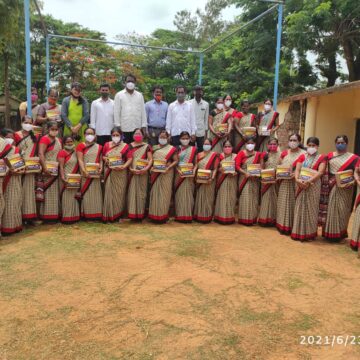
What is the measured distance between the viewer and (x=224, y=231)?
21.3ft

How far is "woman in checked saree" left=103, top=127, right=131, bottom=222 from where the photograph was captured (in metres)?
6.47

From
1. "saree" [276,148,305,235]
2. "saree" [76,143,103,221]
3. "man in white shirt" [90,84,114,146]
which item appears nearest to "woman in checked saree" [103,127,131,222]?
"saree" [76,143,103,221]

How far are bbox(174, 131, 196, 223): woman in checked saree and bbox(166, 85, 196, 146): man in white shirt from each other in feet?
1.53

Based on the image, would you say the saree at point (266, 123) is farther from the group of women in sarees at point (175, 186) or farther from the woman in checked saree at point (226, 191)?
the woman in checked saree at point (226, 191)

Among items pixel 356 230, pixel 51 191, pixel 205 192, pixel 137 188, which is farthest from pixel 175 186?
pixel 356 230

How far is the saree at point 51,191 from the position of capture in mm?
6297

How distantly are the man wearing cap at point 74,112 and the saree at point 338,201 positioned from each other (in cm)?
421

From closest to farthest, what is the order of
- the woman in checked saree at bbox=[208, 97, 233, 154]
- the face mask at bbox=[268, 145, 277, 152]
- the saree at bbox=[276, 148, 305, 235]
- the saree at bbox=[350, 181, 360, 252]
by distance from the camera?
the saree at bbox=[350, 181, 360, 252] < the saree at bbox=[276, 148, 305, 235] < the face mask at bbox=[268, 145, 277, 152] < the woman in checked saree at bbox=[208, 97, 233, 154]

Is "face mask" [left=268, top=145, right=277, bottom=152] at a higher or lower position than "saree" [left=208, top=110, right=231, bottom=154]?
lower

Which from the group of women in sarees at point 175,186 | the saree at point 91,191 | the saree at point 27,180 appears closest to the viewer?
the group of women in sarees at point 175,186

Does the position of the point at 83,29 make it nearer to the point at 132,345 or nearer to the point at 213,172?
the point at 213,172

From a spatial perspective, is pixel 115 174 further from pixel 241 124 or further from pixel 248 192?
pixel 241 124

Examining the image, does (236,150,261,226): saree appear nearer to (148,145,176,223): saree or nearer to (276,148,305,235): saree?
(276,148,305,235): saree

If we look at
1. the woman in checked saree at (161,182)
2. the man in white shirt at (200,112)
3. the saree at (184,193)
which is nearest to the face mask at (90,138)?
the woman in checked saree at (161,182)
